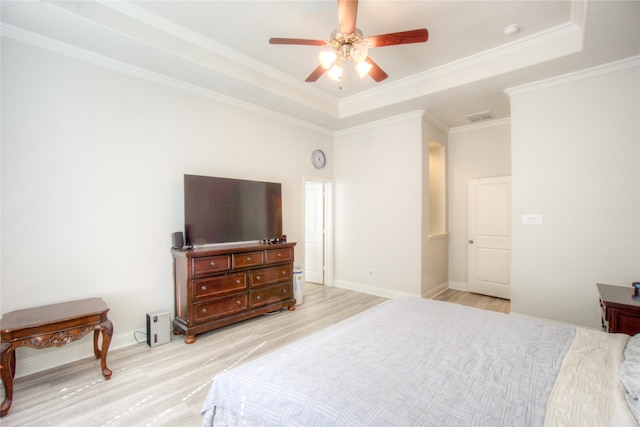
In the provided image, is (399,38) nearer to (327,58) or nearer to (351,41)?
(351,41)

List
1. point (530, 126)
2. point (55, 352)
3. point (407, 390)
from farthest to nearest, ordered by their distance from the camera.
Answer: point (530, 126) < point (55, 352) < point (407, 390)

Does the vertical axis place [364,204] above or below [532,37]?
below

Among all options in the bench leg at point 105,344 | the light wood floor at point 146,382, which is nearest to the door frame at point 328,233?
the light wood floor at point 146,382

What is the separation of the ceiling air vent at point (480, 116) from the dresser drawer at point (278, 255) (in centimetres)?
351

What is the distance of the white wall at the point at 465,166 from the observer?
4.92 meters

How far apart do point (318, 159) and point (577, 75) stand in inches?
141

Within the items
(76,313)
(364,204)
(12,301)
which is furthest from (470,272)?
(12,301)

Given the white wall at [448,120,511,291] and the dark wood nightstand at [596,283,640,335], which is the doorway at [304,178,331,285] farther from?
the dark wood nightstand at [596,283,640,335]

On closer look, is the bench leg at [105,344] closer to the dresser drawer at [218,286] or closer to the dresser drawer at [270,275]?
the dresser drawer at [218,286]

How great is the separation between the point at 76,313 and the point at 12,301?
24.7 inches

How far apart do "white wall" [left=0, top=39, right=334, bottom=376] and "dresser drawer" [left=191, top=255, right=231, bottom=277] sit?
496mm

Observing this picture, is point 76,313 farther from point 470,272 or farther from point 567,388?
point 470,272

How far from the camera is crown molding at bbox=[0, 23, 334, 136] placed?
255 centimetres

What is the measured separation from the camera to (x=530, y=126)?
362 cm
